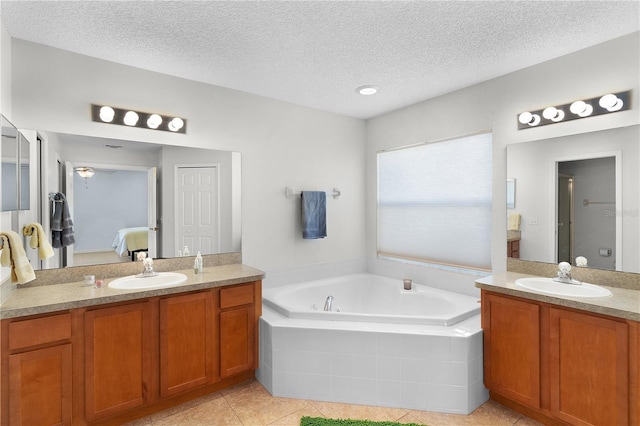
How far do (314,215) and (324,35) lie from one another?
179 cm

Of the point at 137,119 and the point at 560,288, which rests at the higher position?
the point at 137,119

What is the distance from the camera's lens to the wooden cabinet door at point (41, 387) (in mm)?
1721

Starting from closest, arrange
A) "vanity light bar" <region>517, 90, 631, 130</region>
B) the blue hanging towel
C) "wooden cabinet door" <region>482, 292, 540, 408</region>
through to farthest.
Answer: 1. "wooden cabinet door" <region>482, 292, 540, 408</region>
2. "vanity light bar" <region>517, 90, 631, 130</region>
3. the blue hanging towel

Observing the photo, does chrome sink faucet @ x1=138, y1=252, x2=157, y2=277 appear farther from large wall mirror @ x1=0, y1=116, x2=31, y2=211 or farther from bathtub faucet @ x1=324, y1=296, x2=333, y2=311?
bathtub faucet @ x1=324, y1=296, x2=333, y2=311

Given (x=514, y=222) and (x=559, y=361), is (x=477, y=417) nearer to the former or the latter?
(x=559, y=361)

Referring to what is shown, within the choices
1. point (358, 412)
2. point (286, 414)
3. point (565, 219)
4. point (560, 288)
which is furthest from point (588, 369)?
point (286, 414)

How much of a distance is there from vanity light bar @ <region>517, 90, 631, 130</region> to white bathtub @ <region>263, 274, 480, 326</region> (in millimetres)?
1506

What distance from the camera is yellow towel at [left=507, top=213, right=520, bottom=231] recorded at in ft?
8.71

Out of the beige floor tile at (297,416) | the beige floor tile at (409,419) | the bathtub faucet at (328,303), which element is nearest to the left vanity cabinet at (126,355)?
the beige floor tile at (297,416)

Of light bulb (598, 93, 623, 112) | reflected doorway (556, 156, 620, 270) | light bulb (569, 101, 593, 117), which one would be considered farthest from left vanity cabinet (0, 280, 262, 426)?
light bulb (598, 93, 623, 112)

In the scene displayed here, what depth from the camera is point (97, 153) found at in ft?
8.04

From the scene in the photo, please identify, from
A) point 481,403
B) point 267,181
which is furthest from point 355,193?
point 481,403

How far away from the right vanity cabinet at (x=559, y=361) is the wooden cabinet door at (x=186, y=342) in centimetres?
194

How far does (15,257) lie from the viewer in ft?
5.89
